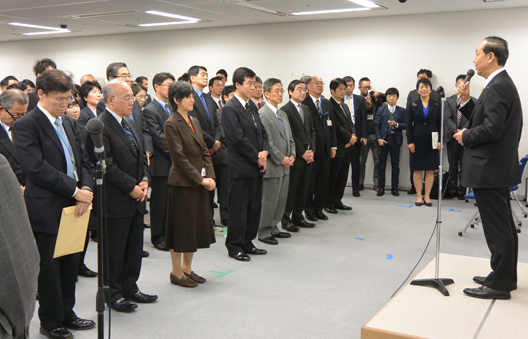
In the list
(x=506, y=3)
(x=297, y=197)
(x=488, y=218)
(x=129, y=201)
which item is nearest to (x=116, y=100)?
(x=129, y=201)

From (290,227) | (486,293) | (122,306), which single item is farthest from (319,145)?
(122,306)

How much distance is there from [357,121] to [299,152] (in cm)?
290

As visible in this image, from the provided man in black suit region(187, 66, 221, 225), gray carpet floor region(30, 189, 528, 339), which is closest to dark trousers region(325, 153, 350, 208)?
gray carpet floor region(30, 189, 528, 339)

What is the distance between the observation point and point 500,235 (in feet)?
10.8

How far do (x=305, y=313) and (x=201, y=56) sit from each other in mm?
8245

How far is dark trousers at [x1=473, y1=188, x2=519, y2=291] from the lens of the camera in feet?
10.8

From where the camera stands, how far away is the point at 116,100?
10.8 feet

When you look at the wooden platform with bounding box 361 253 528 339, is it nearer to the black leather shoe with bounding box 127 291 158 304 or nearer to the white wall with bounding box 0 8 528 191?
the black leather shoe with bounding box 127 291 158 304

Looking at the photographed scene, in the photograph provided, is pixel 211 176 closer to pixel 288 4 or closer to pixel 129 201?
pixel 129 201

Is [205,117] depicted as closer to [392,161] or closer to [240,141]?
[240,141]

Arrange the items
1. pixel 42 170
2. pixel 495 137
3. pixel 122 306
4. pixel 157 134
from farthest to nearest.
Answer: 1. pixel 157 134
2. pixel 122 306
3. pixel 495 137
4. pixel 42 170

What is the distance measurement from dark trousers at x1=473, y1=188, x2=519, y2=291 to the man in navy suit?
510 centimetres


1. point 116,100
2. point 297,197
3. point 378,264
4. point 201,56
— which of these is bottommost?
point 378,264

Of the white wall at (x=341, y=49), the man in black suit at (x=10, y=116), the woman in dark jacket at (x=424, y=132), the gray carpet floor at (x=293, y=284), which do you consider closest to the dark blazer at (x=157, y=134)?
the gray carpet floor at (x=293, y=284)
